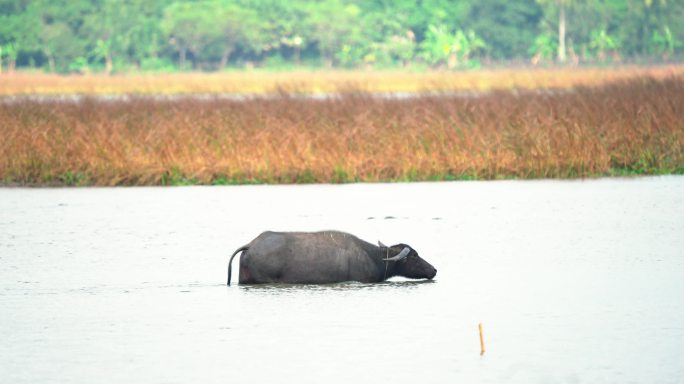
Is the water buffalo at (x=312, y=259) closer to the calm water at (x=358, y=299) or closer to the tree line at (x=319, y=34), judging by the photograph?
the calm water at (x=358, y=299)

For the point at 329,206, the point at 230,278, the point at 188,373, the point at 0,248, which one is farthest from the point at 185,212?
the point at 188,373

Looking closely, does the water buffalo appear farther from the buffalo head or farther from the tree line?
the tree line

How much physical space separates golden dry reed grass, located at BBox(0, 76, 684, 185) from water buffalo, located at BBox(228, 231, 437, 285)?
8.76 meters

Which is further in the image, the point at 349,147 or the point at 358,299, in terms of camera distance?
the point at 349,147

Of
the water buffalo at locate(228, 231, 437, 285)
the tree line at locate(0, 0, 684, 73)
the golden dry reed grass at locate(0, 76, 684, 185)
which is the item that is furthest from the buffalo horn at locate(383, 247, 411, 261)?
the tree line at locate(0, 0, 684, 73)

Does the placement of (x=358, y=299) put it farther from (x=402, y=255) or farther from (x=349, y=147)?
(x=349, y=147)

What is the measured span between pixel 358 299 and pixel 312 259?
2.21 ft

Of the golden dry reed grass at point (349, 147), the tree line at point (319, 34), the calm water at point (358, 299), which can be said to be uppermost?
the calm water at point (358, 299)

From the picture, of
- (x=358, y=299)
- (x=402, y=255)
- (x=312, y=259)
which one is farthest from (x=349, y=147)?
(x=358, y=299)

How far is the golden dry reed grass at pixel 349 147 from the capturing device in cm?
1925

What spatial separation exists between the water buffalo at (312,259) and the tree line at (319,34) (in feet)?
206

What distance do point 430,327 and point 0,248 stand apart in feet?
19.0

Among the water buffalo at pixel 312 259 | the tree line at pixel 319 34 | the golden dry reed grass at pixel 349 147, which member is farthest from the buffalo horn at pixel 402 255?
the tree line at pixel 319 34

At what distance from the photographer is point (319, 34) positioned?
76688mm
